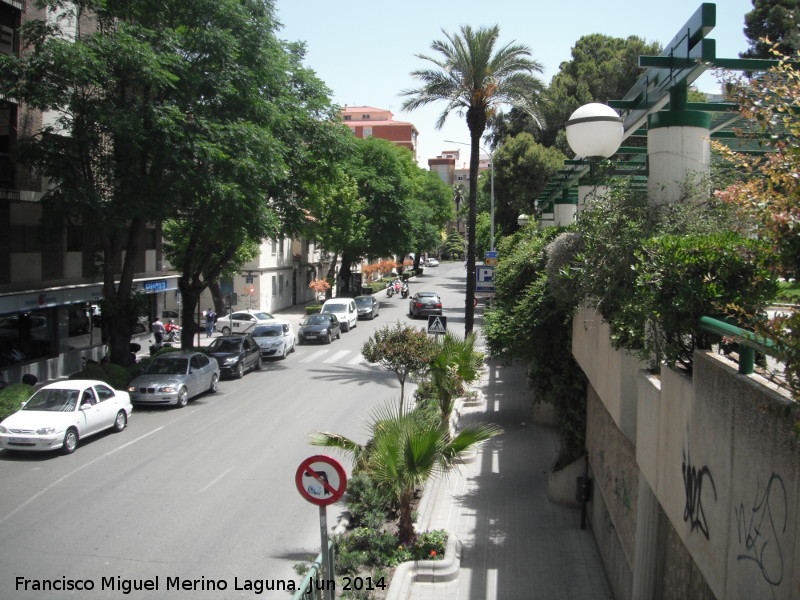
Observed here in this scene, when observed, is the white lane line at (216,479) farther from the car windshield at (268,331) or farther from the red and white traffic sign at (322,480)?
the car windshield at (268,331)

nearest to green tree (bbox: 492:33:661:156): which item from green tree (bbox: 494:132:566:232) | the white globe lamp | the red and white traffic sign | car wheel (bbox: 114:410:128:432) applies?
green tree (bbox: 494:132:566:232)

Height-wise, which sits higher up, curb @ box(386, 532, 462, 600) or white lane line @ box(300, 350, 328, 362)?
white lane line @ box(300, 350, 328, 362)

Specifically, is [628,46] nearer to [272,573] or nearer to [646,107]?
[646,107]

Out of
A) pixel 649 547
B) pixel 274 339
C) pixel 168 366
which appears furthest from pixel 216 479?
pixel 274 339

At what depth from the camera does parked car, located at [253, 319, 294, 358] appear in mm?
29672

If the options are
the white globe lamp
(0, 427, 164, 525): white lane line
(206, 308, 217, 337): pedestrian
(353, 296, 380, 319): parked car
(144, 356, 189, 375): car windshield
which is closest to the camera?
the white globe lamp

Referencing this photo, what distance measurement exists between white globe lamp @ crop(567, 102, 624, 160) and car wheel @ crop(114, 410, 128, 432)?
13870 mm

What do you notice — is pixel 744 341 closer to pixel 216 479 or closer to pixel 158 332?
pixel 216 479

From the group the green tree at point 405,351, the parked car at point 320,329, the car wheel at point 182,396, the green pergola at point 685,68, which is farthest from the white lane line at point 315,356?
the green pergola at point 685,68

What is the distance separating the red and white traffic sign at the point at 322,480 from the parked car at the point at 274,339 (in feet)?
74.2

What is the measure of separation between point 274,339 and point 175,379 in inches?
380

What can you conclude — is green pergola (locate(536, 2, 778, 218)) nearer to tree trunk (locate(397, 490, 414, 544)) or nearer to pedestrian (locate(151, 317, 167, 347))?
tree trunk (locate(397, 490, 414, 544))

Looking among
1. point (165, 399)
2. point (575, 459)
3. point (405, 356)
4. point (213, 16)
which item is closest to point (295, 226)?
point (213, 16)

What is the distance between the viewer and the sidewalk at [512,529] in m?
9.38
